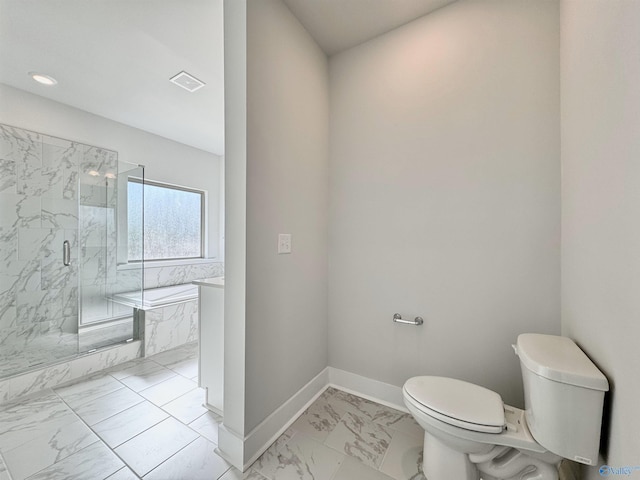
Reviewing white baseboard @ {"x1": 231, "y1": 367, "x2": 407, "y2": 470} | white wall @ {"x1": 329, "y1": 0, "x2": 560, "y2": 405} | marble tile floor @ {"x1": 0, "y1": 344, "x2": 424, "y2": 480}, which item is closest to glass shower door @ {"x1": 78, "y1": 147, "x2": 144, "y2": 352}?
marble tile floor @ {"x1": 0, "y1": 344, "x2": 424, "y2": 480}

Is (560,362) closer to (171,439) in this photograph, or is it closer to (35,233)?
(171,439)

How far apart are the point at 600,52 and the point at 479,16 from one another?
912mm

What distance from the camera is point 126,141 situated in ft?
9.72

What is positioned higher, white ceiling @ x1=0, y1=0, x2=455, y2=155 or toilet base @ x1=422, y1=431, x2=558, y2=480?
white ceiling @ x1=0, y1=0, x2=455, y2=155

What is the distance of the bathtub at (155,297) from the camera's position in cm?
266

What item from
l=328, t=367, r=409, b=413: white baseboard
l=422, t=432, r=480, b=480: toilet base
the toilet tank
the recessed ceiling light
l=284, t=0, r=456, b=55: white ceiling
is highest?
l=284, t=0, r=456, b=55: white ceiling

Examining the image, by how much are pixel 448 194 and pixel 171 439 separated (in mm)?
2237

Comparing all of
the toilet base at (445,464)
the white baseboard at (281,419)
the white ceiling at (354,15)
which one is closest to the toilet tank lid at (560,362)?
the toilet base at (445,464)

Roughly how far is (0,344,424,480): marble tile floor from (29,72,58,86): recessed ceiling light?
2573 millimetres

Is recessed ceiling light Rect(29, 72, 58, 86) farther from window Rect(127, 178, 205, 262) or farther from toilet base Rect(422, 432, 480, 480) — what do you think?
toilet base Rect(422, 432, 480, 480)

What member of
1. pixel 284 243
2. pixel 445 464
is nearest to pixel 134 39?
pixel 284 243

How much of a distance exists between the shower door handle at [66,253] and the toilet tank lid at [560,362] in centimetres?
364

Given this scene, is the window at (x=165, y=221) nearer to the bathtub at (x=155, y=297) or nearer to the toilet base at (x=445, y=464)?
the bathtub at (x=155, y=297)

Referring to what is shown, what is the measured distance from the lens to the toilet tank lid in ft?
2.63
